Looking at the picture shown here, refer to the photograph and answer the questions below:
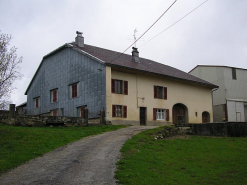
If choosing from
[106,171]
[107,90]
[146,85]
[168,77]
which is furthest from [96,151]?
[168,77]

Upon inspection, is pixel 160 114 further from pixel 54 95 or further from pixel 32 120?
pixel 32 120

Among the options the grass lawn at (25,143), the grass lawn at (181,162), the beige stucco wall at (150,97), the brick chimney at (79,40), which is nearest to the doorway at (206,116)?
the beige stucco wall at (150,97)

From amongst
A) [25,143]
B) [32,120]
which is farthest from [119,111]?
[25,143]

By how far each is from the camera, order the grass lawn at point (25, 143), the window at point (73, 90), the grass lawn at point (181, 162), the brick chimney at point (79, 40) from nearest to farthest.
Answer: the grass lawn at point (181, 162) → the grass lawn at point (25, 143) → the window at point (73, 90) → the brick chimney at point (79, 40)

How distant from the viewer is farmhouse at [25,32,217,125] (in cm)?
2456

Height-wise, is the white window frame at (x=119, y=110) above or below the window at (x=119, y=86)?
below

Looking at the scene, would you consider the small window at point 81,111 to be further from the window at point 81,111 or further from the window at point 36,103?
the window at point 36,103

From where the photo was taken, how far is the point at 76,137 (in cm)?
1606

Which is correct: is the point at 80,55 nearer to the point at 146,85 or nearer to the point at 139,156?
the point at 146,85

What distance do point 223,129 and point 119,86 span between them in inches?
370

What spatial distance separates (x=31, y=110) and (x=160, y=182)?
2596 centimetres

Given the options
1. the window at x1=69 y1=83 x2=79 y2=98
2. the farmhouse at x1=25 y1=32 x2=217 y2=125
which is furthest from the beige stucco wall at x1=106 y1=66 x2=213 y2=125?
the window at x1=69 y1=83 x2=79 y2=98

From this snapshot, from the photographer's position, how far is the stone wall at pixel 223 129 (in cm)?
1903

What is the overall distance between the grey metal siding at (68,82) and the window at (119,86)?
1.17 m
